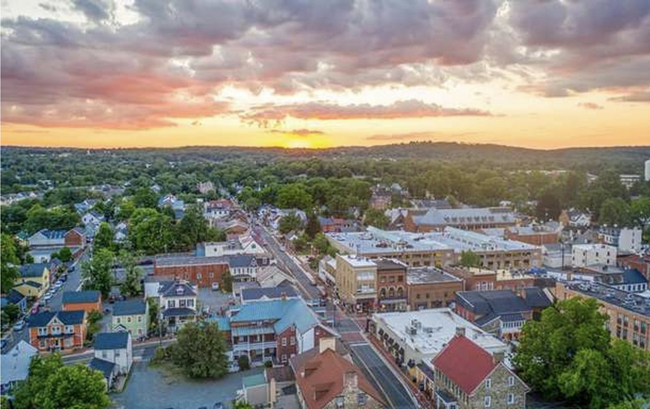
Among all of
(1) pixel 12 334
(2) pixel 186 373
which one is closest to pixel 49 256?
(1) pixel 12 334

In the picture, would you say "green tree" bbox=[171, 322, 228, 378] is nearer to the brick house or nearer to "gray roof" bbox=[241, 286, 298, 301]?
"gray roof" bbox=[241, 286, 298, 301]

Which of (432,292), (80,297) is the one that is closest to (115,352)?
(80,297)

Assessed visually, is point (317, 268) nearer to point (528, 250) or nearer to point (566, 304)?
point (528, 250)

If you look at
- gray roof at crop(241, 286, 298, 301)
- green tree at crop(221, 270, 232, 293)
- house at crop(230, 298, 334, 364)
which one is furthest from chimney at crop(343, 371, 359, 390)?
green tree at crop(221, 270, 232, 293)

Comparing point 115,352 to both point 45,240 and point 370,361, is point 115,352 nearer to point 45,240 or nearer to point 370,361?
point 370,361

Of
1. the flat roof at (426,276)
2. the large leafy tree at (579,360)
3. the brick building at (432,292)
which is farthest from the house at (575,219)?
the large leafy tree at (579,360)

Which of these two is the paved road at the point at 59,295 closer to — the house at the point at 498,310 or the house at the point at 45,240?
the house at the point at 45,240
